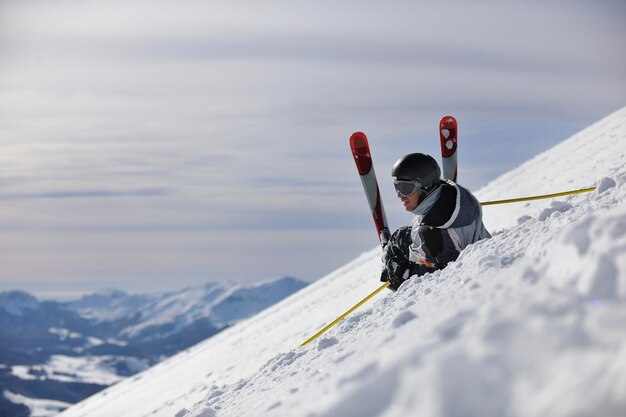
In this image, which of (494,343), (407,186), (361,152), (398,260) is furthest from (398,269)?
(494,343)

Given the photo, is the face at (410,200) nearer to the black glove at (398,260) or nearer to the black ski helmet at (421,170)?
the black ski helmet at (421,170)

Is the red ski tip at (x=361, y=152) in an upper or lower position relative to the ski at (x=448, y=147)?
upper

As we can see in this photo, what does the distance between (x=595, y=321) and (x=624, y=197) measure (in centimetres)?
271

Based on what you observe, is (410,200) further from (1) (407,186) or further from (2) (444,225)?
(2) (444,225)

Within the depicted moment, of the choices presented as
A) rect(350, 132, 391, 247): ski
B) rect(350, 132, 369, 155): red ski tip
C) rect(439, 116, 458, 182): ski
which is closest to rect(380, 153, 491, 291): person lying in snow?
rect(350, 132, 391, 247): ski

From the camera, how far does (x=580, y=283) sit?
3.68 metres

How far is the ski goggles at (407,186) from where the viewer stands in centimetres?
736

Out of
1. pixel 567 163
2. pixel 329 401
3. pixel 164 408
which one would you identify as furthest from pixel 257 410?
pixel 567 163

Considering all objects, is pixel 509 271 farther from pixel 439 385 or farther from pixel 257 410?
pixel 257 410

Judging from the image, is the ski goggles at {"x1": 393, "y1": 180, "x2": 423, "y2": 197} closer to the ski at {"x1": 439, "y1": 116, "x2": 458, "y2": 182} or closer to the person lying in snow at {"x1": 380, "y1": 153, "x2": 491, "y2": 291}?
the person lying in snow at {"x1": 380, "y1": 153, "x2": 491, "y2": 291}

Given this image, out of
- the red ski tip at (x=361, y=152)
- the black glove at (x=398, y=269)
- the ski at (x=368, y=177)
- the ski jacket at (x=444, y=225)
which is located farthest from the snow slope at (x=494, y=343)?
the red ski tip at (x=361, y=152)

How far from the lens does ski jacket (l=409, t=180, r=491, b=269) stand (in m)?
7.01

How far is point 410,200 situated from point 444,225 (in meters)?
0.61

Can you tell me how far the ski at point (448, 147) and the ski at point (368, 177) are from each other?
123cm
